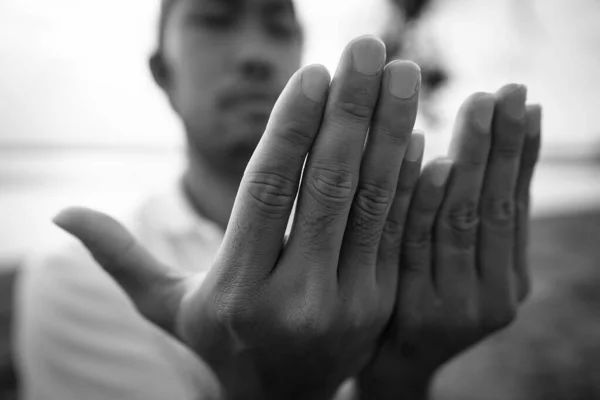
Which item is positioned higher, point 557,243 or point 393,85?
point 393,85

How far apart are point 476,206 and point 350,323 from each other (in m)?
0.36

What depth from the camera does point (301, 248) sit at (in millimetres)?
626

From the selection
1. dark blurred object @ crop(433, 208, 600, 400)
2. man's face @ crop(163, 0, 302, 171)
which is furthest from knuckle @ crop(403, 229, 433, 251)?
dark blurred object @ crop(433, 208, 600, 400)

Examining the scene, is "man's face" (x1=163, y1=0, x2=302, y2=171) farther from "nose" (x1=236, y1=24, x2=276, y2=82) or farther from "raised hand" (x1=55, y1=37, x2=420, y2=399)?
"raised hand" (x1=55, y1=37, x2=420, y2=399)

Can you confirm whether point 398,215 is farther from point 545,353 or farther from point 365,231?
point 545,353

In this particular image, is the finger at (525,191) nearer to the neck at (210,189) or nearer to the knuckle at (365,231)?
the knuckle at (365,231)

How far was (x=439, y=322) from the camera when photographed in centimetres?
86

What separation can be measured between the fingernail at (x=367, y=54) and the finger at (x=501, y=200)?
30cm

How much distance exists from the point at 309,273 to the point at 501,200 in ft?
1.53

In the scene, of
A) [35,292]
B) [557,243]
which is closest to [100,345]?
[35,292]

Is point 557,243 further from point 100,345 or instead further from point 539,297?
point 100,345

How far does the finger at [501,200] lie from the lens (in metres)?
0.70

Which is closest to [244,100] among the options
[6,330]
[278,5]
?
[278,5]

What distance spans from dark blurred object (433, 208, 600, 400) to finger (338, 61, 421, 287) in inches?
78.9
